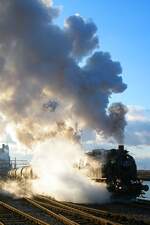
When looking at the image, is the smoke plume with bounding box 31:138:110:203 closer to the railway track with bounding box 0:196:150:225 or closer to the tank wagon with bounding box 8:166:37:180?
the tank wagon with bounding box 8:166:37:180

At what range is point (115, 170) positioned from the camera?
26.7 meters

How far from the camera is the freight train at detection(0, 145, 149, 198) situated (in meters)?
26.6

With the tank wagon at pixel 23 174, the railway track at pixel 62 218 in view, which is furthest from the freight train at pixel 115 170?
the tank wagon at pixel 23 174

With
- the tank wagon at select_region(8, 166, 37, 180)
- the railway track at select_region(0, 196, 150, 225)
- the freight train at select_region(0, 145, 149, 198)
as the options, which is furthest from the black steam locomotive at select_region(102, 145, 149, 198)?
the tank wagon at select_region(8, 166, 37, 180)

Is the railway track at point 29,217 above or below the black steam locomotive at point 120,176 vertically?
below

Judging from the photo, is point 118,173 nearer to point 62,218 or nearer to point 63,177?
point 63,177

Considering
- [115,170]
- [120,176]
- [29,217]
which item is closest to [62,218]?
[29,217]

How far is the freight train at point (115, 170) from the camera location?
26.6 meters

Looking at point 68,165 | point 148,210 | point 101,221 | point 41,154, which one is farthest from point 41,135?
point 101,221

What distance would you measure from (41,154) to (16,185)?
277 inches

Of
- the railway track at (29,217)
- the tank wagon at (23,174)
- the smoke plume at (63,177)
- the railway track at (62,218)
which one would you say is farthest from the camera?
the tank wagon at (23,174)

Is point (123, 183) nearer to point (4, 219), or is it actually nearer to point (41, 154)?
point (41, 154)

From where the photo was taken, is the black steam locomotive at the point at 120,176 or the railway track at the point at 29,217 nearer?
the railway track at the point at 29,217

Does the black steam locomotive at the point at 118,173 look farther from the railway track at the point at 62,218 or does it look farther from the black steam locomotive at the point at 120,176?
the railway track at the point at 62,218
